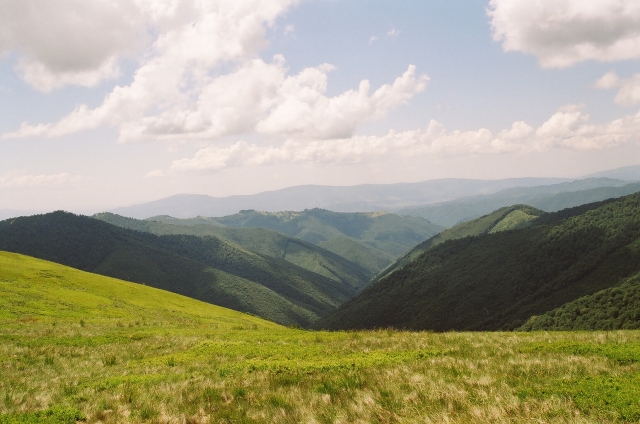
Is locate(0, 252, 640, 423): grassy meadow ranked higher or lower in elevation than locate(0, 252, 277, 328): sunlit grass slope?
higher

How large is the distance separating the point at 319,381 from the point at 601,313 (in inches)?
3843

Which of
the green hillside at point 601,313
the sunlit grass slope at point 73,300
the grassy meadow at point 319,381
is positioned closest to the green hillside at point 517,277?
the green hillside at point 601,313

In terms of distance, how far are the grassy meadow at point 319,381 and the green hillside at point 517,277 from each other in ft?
366

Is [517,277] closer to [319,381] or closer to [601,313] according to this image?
[601,313]

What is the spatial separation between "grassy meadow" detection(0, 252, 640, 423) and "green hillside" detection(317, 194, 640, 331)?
4396 inches

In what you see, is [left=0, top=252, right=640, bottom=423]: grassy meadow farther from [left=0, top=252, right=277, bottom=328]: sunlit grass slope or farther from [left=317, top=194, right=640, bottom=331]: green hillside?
[left=317, top=194, right=640, bottom=331]: green hillside

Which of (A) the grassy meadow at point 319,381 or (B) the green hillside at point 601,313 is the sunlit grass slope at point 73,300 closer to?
(A) the grassy meadow at point 319,381

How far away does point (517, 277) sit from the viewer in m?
147

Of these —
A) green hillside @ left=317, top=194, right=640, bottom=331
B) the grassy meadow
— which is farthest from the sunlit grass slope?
green hillside @ left=317, top=194, right=640, bottom=331

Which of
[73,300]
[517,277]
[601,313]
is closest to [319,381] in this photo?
[73,300]

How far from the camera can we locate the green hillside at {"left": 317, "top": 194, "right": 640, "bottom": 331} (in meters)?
121

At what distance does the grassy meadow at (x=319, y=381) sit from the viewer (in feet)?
22.4

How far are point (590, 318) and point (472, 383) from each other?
9687 centimetres

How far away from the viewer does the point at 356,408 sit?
7227 mm
